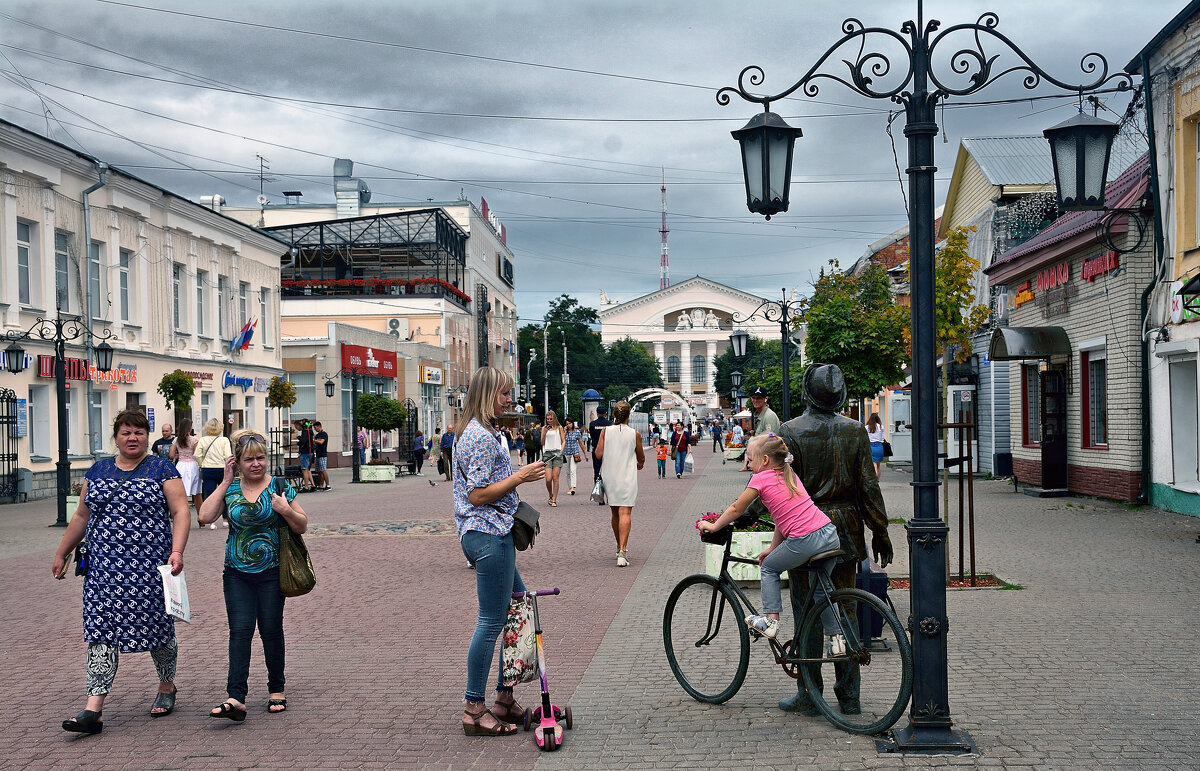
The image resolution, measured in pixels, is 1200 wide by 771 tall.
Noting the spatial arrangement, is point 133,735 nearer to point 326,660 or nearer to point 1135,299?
point 326,660

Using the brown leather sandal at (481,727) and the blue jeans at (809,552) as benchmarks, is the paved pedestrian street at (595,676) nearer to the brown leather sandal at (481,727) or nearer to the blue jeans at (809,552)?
the brown leather sandal at (481,727)

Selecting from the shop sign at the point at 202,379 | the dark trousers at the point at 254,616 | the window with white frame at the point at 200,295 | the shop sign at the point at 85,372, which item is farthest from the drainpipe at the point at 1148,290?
the window with white frame at the point at 200,295

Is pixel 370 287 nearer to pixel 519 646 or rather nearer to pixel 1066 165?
pixel 1066 165

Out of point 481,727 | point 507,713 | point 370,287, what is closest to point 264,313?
point 370,287

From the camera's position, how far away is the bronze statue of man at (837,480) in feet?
19.8

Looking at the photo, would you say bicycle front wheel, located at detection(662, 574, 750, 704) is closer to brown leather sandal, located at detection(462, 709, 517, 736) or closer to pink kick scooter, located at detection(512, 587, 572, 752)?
pink kick scooter, located at detection(512, 587, 572, 752)

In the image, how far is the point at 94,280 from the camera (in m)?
27.9

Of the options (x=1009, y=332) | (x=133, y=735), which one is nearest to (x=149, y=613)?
(x=133, y=735)

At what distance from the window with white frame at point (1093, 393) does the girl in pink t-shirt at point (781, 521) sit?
15.0 meters

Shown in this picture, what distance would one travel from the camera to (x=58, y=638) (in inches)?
334

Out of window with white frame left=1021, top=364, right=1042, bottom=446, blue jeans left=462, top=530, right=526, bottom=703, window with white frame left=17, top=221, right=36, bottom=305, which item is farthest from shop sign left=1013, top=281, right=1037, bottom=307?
window with white frame left=17, top=221, right=36, bottom=305

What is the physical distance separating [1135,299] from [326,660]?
14.5m

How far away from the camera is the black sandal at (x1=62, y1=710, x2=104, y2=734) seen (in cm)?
573

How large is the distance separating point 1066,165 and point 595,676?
4035mm
